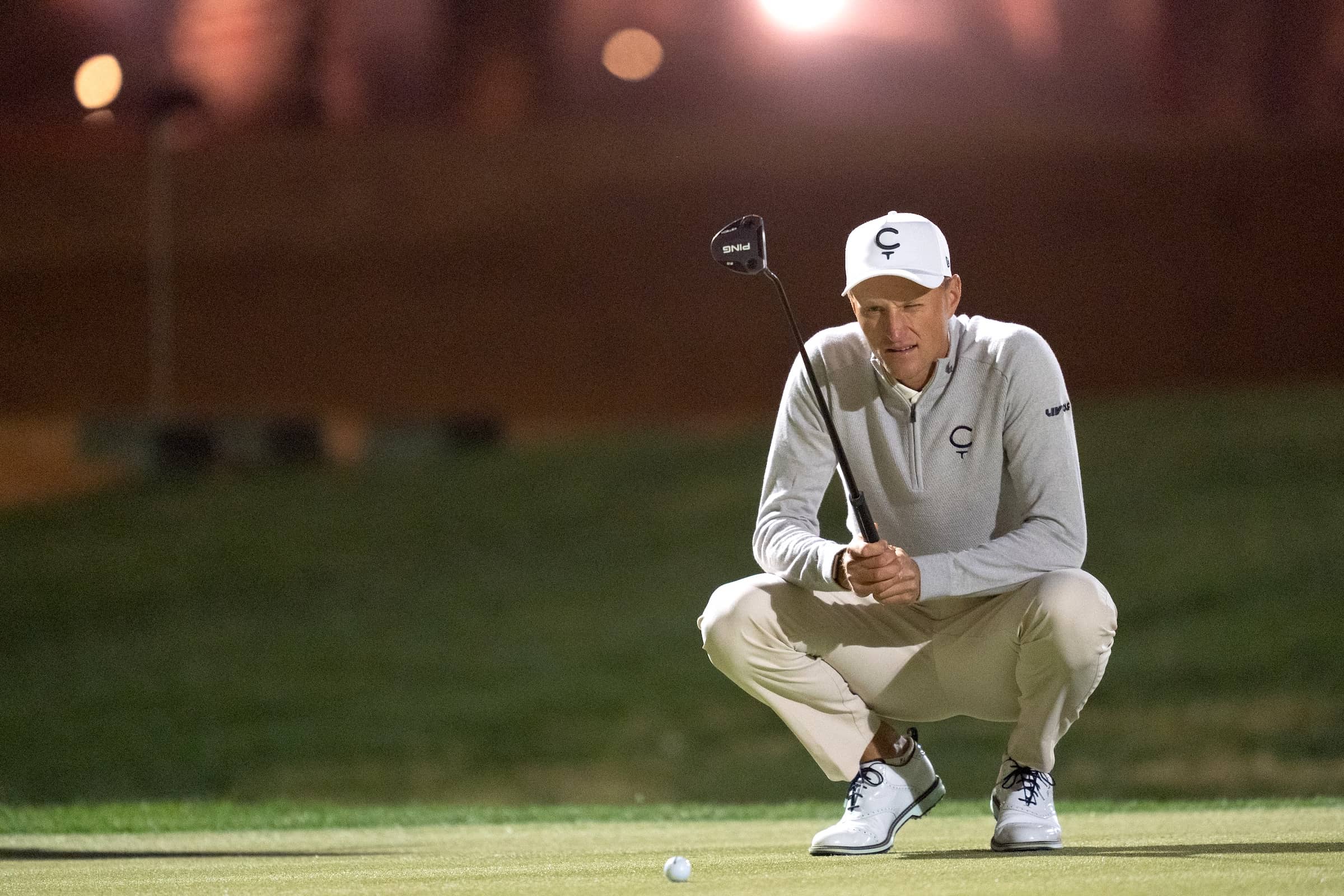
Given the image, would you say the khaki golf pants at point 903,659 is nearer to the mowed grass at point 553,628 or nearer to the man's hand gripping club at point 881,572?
the man's hand gripping club at point 881,572

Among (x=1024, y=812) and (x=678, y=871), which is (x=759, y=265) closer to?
(x=1024, y=812)

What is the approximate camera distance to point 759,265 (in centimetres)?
363

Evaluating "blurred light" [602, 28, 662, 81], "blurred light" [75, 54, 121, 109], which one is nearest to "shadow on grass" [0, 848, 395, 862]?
"blurred light" [602, 28, 662, 81]

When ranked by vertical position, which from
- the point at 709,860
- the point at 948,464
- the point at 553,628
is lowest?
the point at 553,628

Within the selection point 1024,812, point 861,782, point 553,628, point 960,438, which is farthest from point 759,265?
point 553,628

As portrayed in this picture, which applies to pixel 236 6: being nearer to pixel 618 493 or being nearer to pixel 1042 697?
pixel 618 493

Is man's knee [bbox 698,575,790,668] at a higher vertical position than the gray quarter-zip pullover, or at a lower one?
lower

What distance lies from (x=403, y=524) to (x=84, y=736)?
219 inches

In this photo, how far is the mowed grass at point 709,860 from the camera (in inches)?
102

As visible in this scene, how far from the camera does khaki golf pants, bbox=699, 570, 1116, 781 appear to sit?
3305 millimetres

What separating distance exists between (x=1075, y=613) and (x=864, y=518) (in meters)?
0.43

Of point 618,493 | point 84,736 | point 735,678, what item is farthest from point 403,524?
point 735,678

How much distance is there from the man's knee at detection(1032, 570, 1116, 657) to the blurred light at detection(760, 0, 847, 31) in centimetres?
1279

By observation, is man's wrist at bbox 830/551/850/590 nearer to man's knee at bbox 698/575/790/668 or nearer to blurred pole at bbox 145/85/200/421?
man's knee at bbox 698/575/790/668
